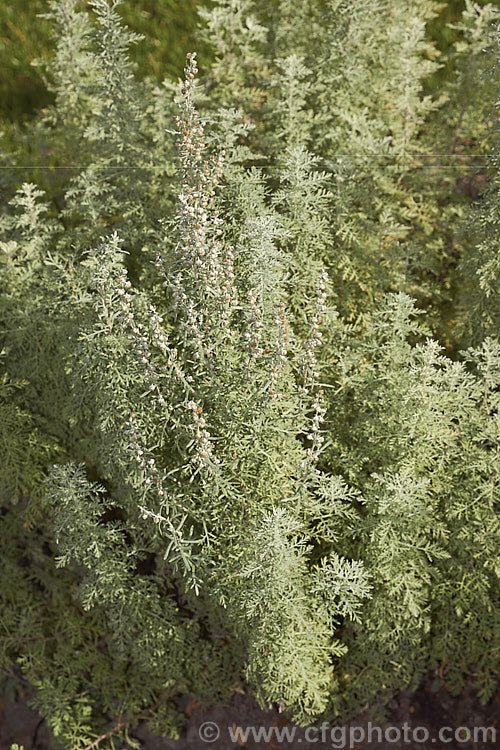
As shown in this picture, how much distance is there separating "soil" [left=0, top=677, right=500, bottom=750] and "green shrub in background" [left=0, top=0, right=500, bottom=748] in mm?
164

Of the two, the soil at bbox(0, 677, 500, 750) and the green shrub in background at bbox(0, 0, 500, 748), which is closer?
the green shrub in background at bbox(0, 0, 500, 748)

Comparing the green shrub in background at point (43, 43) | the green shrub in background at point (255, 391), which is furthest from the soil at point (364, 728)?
the green shrub in background at point (43, 43)

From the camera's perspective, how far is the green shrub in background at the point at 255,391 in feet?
11.8

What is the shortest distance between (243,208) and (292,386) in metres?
0.99

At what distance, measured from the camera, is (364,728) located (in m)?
5.07

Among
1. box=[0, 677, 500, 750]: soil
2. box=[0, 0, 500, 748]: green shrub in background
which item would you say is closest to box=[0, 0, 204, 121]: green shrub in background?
box=[0, 0, 500, 748]: green shrub in background

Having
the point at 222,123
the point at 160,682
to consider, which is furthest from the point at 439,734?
the point at 222,123

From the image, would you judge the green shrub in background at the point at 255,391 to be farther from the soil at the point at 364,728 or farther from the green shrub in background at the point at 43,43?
the green shrub in background at the point at 43,43

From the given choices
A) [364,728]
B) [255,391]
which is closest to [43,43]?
[255,391]

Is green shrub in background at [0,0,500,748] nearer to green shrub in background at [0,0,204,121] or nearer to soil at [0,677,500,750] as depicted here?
soil at [0,677,500,750]

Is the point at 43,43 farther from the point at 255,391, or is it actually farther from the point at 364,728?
the point at 364,728

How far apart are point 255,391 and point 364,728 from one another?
113 inches

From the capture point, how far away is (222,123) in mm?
4141

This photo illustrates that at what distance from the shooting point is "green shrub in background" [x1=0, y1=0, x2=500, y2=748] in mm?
3586
